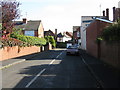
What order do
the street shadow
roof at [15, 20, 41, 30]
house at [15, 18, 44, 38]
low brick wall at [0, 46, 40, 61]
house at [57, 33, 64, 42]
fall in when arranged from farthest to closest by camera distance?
house at [57, 33, 64, 42], roof at [15, 20, 41, 30], house at [15, 18, 44, 38], low brick wall at [0, 46, 40, 61], the street shadow

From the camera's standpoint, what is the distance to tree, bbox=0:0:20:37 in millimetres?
23031

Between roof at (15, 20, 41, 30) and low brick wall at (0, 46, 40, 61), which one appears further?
roof at (15, 20, 41, 30)

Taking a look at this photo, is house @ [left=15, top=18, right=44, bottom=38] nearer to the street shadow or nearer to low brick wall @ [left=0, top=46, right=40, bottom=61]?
low brick wall @ [left=0, top=46, right=40, bottom=61]

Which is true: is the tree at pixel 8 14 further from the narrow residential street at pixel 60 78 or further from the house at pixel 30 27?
the house at pixel 30 27

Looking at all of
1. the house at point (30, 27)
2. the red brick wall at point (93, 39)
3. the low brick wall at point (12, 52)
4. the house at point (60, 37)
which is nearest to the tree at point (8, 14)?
the low brick wall at point (12, 52)

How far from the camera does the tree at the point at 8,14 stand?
23031 millimetres

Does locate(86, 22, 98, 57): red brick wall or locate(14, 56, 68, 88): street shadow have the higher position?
locate(86, 22, 98, 57): red brick wall

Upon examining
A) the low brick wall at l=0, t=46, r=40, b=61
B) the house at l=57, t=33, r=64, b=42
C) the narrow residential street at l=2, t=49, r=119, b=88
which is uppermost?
the house at l=57, t=33, r=64, b=42

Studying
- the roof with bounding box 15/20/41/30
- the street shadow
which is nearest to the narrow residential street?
the street shadow

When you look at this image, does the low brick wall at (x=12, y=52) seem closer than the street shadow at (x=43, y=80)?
No

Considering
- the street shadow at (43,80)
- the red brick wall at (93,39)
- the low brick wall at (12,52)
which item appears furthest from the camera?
the red brick wall at (93,39)

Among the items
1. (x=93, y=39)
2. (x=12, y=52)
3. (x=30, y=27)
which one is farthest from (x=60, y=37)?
(x=12, y=52)

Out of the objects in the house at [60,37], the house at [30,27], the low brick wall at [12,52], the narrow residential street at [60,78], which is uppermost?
the house at [30,27]

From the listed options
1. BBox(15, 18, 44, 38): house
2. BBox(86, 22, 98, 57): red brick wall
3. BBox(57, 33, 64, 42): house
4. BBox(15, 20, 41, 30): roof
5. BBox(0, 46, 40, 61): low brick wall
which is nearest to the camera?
BBox(0, 46, 40, 61): low brick wall
